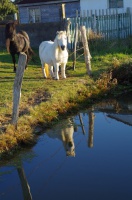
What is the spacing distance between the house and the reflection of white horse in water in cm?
2233

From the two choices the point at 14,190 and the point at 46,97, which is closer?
the point at 14,190

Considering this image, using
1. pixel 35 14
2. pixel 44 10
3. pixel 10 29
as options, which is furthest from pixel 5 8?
pixel 10 29

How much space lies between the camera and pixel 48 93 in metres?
11.3

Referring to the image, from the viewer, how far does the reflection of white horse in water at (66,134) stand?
27.6 ft

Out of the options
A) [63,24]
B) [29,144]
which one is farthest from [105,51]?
[29,144]

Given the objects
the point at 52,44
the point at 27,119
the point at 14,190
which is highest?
the point at 52,44

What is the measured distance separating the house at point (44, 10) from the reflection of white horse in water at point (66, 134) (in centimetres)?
2233

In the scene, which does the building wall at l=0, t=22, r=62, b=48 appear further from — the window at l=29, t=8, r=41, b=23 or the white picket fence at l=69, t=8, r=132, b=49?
the window at l=29, t=8, r=41, b=23

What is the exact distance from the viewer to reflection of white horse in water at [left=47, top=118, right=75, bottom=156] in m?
8.41

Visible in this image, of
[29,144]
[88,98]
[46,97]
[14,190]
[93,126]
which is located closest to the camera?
[14,190]

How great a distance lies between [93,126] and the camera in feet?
32.3

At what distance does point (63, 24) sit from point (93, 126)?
1087 cm

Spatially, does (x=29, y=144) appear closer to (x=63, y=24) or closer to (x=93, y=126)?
(x=93, y=126)

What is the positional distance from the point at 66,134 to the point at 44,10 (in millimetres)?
25145
